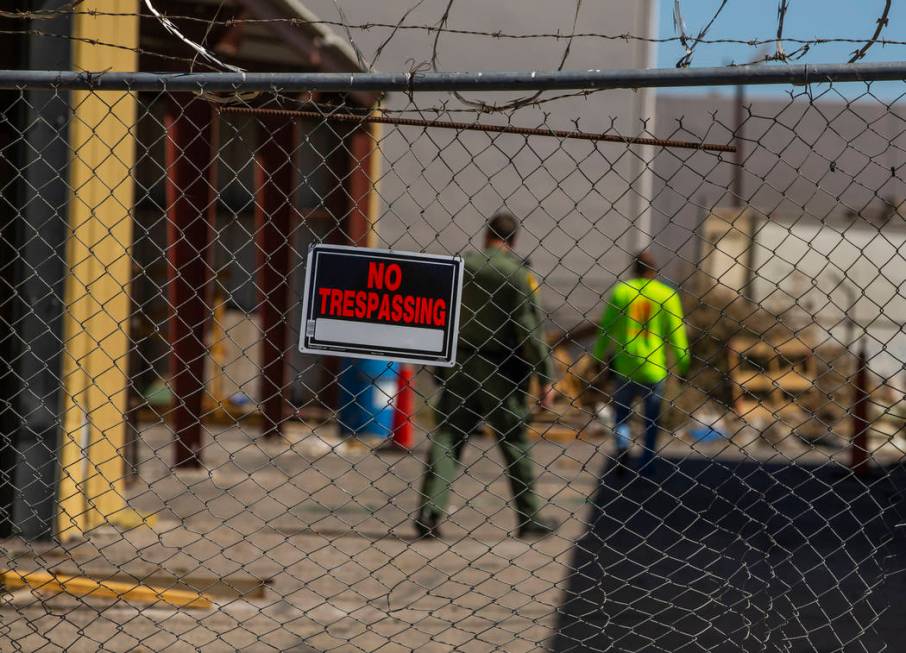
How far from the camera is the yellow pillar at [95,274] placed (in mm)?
6426

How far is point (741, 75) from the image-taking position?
11.0 ft

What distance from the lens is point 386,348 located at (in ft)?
12.2

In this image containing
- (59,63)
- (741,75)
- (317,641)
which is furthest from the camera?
(59,63)

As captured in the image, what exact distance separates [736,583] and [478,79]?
145 inches

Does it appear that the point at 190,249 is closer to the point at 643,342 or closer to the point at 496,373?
the point at 496,373

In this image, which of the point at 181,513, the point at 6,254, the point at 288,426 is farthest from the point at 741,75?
the point at 288,426

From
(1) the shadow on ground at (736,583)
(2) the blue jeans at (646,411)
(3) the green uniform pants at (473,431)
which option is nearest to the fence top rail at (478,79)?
(1) the shadow on ground at (736,583)

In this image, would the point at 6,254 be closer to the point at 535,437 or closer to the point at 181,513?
the point at 181,513

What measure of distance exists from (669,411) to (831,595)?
7.34 meters

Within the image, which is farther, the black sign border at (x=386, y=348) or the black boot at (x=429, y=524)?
the black boot at (x=429, y=524)

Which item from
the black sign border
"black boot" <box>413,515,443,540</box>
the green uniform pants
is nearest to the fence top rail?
the black sign border

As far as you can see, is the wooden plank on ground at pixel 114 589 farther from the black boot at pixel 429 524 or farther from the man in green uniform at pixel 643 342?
the man in green uniform at pixel 643 342

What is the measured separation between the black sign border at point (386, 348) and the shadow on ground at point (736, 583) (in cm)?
96

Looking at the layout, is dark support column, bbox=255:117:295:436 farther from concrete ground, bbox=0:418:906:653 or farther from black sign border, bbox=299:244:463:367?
black sign border, bbox=299:244:463:367
